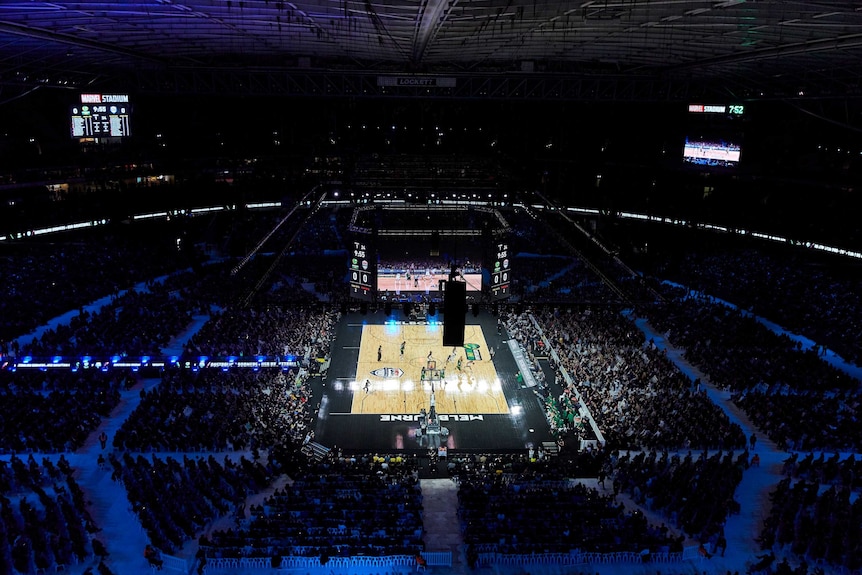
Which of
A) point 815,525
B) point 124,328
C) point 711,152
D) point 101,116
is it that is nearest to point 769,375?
point 815,525

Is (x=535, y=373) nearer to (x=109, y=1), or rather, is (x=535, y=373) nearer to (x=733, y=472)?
(x=733, y=472)

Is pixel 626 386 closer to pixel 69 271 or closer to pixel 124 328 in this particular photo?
pixel 124 328

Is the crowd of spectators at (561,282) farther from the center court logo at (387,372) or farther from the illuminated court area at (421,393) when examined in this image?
the center court logo at (387,372)

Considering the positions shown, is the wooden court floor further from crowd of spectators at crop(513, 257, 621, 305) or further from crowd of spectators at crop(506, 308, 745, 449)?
crowd of spectators at crop(513, 257, 621, 305)

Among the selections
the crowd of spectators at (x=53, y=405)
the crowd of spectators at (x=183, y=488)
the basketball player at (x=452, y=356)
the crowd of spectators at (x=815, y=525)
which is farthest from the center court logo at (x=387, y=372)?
the crowd of spectators at (x=815, y=525)

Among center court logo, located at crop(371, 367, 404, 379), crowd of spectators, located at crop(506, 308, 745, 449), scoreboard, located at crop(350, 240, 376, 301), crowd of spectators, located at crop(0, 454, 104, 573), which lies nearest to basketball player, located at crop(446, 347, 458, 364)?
center court logo, located at crop(371, 367, 404, 379)

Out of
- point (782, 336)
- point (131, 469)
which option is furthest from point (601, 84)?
point (131, 469)
